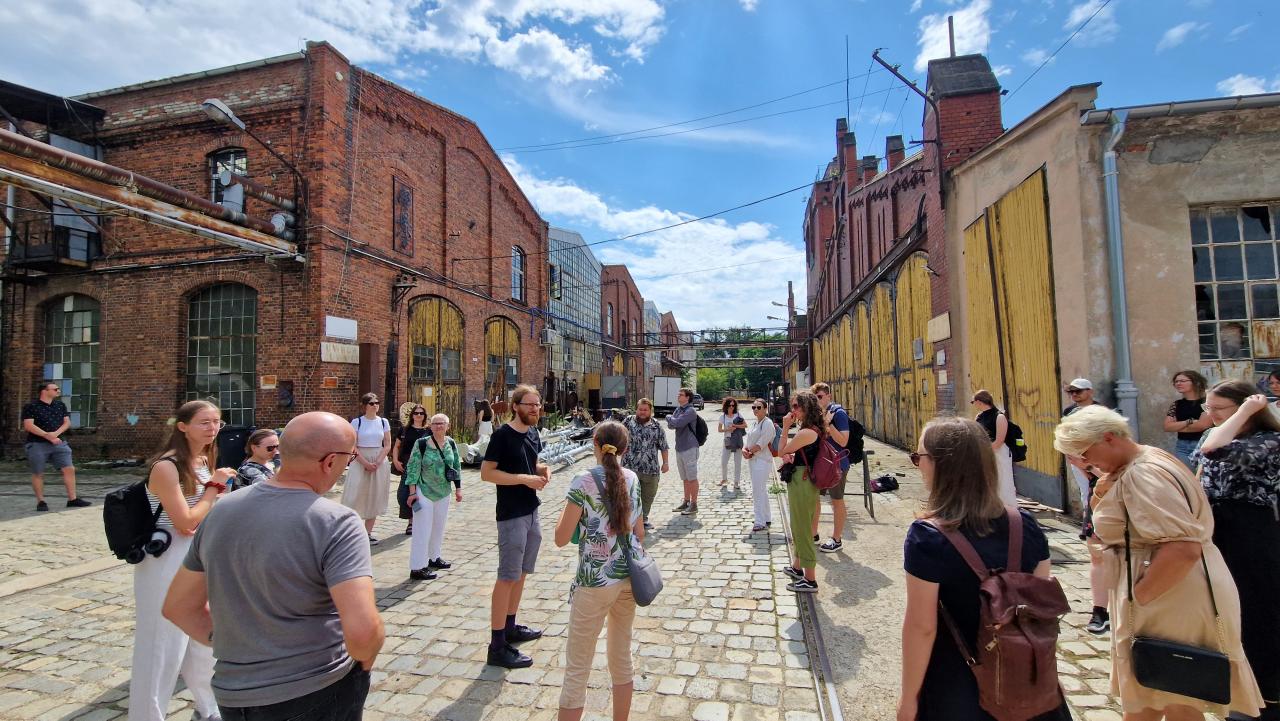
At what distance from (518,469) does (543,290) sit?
2232 cm

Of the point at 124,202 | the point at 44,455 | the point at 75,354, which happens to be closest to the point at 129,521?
the point at 44,455

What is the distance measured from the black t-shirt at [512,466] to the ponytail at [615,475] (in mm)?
1018

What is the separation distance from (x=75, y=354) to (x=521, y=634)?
17230mm

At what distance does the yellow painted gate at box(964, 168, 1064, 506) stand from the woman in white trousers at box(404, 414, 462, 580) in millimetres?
7560

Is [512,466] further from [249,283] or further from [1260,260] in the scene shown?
[249,283]

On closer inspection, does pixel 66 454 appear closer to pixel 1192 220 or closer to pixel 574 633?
pixel 574 633

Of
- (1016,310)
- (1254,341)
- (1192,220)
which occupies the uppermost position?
(1192,220)

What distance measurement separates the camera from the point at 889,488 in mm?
7055

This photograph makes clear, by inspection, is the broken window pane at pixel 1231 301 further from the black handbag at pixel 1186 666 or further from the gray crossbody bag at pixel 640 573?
the gray crossbody bag at pixel 640 573

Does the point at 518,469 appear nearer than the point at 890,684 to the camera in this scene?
No

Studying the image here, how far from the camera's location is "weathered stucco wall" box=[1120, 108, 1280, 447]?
6750 millimetres

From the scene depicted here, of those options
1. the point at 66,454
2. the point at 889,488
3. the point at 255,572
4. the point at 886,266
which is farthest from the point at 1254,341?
the point at 66,454

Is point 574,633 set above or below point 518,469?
below

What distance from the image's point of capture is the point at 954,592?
183 centimetres
